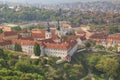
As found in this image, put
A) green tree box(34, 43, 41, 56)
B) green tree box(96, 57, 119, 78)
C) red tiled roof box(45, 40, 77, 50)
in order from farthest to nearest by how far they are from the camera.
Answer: red tiled roof box(45, 40, 77, 50)
green tree box(34, 43, 41, 56)
green tree box(96, 57, 119, 78)

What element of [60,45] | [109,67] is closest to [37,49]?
[60,45]

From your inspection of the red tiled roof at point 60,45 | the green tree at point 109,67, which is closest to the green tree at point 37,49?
the red tiled roof at point 60,45

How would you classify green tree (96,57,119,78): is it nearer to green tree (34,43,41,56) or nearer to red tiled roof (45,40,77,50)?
red tiled roof (45,40,77,50)

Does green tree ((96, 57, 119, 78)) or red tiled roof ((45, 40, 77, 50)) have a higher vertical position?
red tiled roof ((45, 40, 77, 50))

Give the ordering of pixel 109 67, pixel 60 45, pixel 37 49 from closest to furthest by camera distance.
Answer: pixel 109 67 < pixel 37 49 < pixel 60 45

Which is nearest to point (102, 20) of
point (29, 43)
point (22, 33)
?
point (22, 33)

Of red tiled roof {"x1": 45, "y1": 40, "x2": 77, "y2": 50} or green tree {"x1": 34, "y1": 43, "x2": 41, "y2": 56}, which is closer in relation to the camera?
green tree {"x1": 34, "y1": 43, "x2": 41, "y2": 56}

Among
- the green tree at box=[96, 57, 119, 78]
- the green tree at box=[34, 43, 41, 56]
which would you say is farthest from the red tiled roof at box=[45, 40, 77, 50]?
the green tree at box=[96, 57, 119, 78]

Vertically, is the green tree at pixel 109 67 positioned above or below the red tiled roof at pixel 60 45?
below

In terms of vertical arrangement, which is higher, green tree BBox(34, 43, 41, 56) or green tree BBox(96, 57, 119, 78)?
green tree BBox(34, 43, 41, 56)

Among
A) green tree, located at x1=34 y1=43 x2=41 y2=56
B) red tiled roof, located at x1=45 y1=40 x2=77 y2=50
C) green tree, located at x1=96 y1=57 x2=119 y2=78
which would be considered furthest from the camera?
red tiled roof, located at x1=45 y1=40 x2=77 y2=50

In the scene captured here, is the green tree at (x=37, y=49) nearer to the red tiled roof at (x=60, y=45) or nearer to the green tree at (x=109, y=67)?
the red tiled roof at (x=60, y=45)

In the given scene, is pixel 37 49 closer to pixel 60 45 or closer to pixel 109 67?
pixel 60 45
